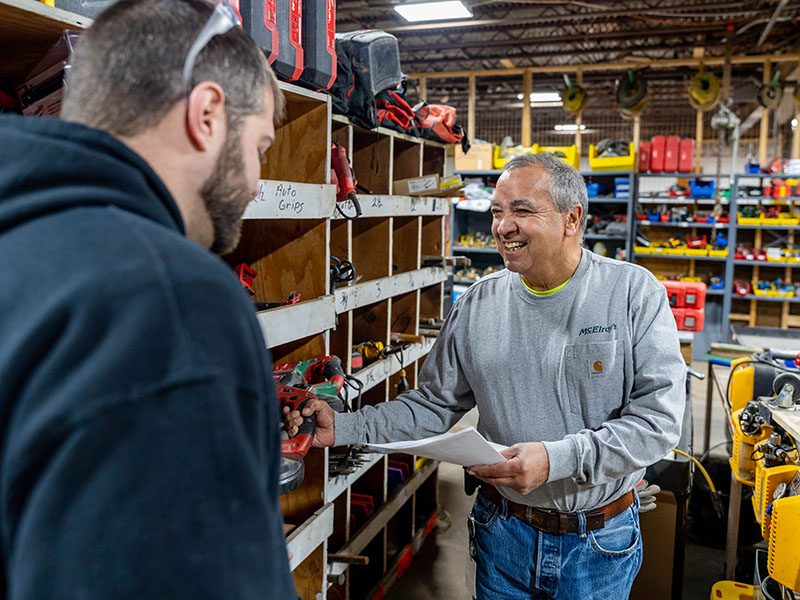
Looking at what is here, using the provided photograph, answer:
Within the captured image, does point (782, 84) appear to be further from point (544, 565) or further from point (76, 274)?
point (76, 274)

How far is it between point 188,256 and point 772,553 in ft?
6.88

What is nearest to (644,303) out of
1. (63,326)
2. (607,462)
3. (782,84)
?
(607,462)

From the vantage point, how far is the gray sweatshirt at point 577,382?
5.32ft

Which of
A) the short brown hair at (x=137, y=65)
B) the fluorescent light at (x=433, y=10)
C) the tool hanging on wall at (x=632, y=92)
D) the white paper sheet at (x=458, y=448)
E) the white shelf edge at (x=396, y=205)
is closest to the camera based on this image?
the short brown hair at (x=137, y=65)

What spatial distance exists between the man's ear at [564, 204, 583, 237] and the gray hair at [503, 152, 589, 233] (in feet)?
0.04

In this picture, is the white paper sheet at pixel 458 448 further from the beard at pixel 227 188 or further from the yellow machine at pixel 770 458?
the yellow machine at pixel 770 458

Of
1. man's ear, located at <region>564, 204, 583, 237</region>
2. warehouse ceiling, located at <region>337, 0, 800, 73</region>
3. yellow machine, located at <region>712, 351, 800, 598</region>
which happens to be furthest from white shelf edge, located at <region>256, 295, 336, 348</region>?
warehouse ceiling, located at <region>337, 0, 800, 73</region>

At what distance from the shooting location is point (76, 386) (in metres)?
0.50

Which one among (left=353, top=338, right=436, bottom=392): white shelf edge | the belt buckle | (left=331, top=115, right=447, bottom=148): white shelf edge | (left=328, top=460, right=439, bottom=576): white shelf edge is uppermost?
(left=331, top=115, right=447, bottom=148): white shelf edge

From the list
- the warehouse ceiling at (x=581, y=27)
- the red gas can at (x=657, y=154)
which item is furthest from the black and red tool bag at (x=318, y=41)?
the red gas can at (x=657, y=154)

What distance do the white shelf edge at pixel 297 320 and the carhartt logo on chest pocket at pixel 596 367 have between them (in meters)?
0.79

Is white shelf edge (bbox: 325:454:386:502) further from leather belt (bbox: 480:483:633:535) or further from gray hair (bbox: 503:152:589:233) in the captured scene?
gray hair (bbox: 503:152:589:233)

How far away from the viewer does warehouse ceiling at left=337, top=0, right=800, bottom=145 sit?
24.5 feet

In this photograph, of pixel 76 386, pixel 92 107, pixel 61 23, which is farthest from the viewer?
pixel 61 23
